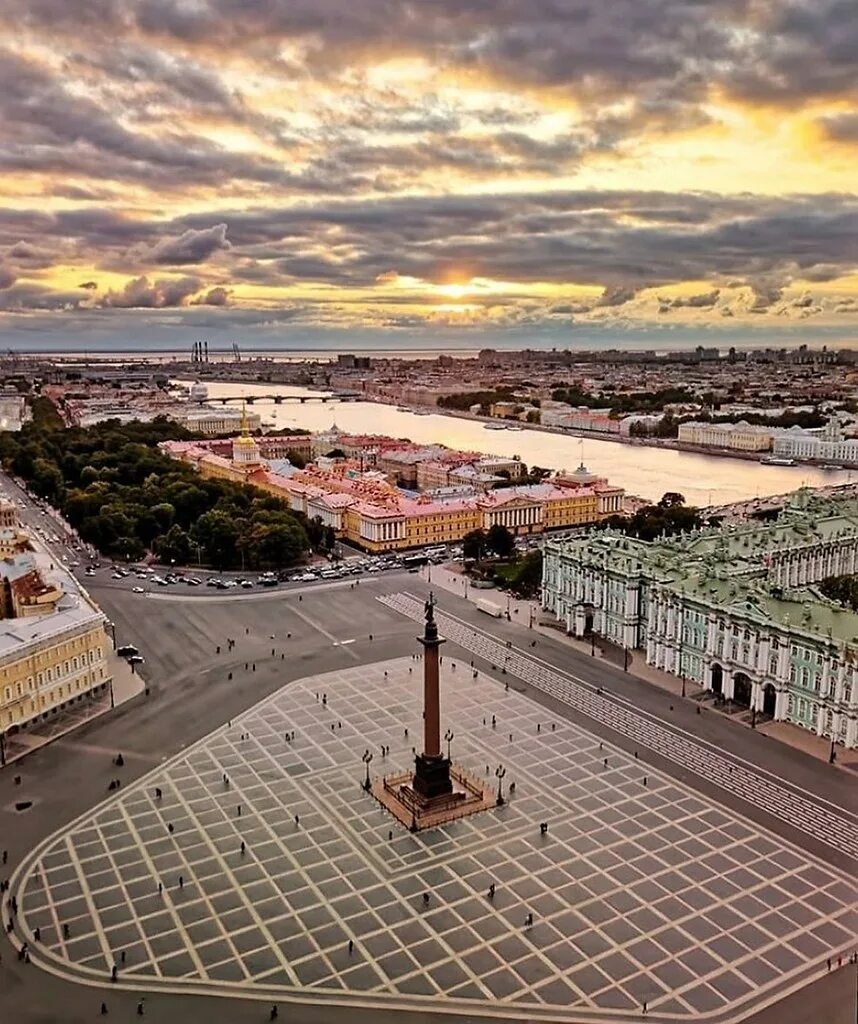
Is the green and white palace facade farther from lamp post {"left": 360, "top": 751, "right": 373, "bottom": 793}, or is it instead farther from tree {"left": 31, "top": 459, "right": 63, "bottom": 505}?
tree {"left": 31, "top": 459, "right": 63, "bottom": 505}

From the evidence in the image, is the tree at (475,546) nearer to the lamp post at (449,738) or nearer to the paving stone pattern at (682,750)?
the paving stone pattern at (682,750)

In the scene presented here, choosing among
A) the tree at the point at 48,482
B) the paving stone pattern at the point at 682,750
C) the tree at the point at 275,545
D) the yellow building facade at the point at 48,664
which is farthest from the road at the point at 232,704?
the tree at the point at 48,482

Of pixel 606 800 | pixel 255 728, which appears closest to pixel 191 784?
pixel 255 728

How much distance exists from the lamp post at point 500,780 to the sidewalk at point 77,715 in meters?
20.0

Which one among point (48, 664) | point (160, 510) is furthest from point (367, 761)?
point (160, 510)

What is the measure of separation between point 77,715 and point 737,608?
3417cm

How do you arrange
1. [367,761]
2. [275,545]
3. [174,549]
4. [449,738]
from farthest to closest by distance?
[174,549] < [275,545] < [449,738] < [367,761]

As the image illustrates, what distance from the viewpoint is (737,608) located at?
4988cm

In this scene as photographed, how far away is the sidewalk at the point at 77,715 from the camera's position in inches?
1710

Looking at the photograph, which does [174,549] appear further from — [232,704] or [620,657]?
[620,657]

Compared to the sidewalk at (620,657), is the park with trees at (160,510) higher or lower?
higher

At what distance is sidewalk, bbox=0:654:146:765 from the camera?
43.4 metres

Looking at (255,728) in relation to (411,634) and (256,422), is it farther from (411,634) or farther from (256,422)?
(256,422)

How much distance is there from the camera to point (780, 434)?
164 meters
